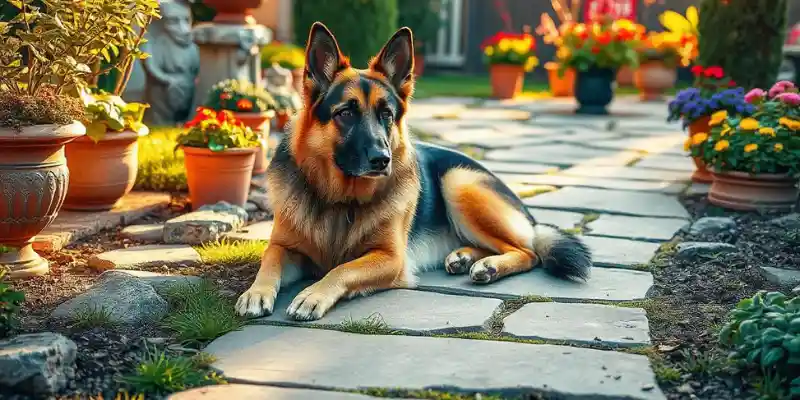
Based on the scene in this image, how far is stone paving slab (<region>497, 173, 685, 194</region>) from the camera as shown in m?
7.18

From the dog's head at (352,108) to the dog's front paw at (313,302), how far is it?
53 centimetres

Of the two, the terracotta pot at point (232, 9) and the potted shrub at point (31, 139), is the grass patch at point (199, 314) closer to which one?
the potted shrub at point (31, 139)

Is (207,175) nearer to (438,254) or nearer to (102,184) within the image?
(102,184)

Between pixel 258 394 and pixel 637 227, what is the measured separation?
11.5ft

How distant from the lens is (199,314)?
3.61m

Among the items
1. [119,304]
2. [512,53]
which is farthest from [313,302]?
[512,53]

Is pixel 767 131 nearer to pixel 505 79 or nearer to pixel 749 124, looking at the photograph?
pixel 749 124

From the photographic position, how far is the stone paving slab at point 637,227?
18.1 feet

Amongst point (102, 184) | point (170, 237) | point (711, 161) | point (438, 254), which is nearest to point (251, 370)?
point (438, 254)

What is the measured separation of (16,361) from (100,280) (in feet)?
3.74

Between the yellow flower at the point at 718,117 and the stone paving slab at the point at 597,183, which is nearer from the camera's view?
the yellow flower at the point at 718,117

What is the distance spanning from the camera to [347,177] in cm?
416

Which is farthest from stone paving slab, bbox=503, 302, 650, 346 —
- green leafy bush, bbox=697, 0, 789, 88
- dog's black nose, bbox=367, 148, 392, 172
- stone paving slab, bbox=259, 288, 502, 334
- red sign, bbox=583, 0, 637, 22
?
red sign, bbox=583, 0, 637, 22

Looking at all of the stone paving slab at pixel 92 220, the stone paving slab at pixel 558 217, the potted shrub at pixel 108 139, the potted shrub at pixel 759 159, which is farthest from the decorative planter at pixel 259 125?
the potted shrub at pixel 759 159
